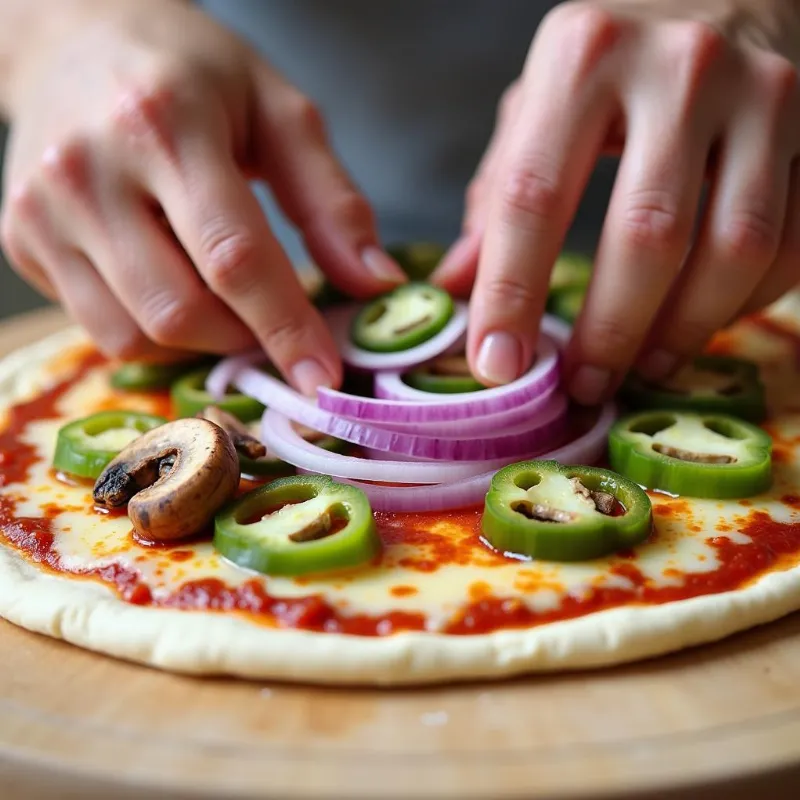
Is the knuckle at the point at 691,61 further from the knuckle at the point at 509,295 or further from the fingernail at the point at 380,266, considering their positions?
the fingernail at the point at 380,266

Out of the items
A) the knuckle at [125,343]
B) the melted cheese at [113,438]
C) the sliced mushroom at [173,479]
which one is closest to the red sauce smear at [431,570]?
the sliced mushroom at [173,479]

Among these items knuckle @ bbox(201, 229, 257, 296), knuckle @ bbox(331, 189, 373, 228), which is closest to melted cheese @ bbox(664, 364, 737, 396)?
knuckle @ bbox(331, 189, 373, 228)

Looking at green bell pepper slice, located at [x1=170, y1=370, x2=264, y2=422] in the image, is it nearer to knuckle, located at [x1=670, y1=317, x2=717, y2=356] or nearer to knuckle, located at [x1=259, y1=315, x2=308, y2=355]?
knuckle, located at [x1=259, y1=315, x2=308, y2=355]

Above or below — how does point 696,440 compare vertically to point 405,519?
above

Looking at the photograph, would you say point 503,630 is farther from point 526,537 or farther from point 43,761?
point 43,761

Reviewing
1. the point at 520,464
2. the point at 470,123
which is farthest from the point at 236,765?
the point at 470,123

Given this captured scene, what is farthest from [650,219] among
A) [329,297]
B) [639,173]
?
[329,297]

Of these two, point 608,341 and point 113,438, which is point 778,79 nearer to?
point 608,341
